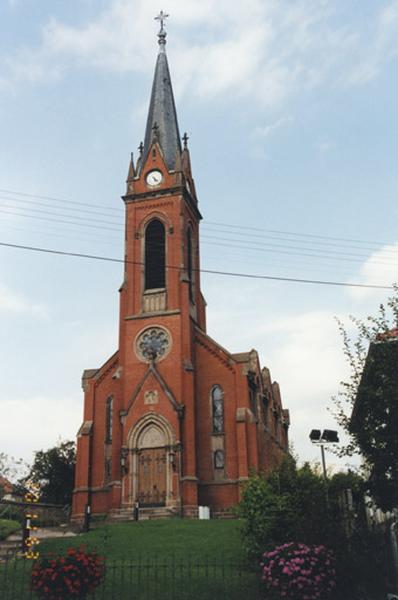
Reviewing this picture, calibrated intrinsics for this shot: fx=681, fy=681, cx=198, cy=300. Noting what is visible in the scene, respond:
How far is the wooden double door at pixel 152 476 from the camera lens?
1522 inches

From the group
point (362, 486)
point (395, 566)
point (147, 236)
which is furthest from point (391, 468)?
point (147, 236)

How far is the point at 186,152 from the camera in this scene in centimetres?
4975

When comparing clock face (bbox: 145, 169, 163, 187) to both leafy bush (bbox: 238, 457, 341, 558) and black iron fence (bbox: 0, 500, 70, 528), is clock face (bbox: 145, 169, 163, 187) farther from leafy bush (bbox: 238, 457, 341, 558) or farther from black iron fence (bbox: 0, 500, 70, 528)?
leafy bush (bbox: 238, 457, 341, 558)

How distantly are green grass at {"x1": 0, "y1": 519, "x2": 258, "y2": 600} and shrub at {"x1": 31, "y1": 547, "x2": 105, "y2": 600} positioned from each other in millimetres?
2078

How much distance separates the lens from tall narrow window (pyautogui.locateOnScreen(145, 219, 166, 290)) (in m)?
44.6

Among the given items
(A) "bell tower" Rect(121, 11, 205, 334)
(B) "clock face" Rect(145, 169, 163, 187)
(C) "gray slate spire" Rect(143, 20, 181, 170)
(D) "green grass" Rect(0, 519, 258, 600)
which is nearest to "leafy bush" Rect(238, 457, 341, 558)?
(D) "green grass" Rect(0, 519, 258, 600)

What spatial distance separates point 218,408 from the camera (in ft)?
137

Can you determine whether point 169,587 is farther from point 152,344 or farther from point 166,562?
point 152,344

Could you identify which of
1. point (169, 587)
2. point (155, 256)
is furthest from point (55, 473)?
point (169, 587)

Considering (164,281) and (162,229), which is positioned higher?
(162,229)

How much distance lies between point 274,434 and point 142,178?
76.1 feet

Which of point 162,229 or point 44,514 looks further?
point 162,229

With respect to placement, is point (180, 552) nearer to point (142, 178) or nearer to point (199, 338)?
point (199, 338)

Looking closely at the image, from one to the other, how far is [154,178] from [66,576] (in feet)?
121
